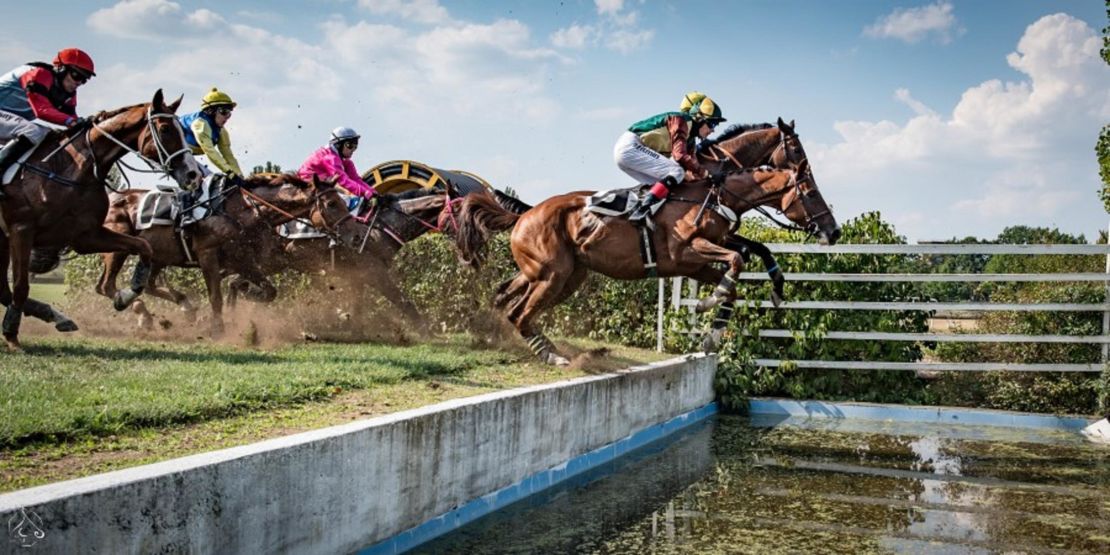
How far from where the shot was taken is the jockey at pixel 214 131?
10.6m

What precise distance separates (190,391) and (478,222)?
4.70 meters

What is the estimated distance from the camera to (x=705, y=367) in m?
10.6

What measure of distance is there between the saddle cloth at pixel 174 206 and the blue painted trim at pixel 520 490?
5437mm

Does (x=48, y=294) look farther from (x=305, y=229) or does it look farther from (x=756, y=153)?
(x=756, y=153)

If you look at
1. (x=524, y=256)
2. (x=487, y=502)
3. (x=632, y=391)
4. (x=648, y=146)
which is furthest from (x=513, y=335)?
(x=487, y=502)

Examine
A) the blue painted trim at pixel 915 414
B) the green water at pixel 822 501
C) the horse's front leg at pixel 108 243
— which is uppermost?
the horse's front leg at pixel 108 243

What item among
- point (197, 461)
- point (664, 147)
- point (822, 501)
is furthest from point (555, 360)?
point (197, 461)

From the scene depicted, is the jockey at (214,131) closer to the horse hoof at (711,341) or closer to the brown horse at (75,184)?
the brown horse at (75,184)

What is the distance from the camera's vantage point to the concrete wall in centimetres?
335

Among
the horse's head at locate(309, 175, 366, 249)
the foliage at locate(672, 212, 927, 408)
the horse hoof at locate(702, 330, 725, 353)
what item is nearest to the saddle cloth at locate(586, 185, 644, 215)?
the horse hoof at locate(702, 330, 725, 353)

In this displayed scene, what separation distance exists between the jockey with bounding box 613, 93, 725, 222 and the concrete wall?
229 centimetres

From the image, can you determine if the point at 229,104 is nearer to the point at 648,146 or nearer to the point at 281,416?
the point at 648,146

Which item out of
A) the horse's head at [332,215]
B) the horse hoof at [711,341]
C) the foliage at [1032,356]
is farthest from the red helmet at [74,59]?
the foliage at [1032,356]

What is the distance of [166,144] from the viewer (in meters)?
8.09
